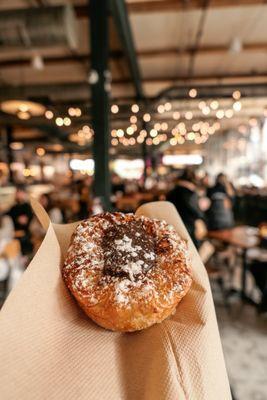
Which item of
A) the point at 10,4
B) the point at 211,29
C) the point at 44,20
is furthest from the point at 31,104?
the point at 211,29

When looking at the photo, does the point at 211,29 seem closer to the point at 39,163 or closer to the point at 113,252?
the point at 113,252

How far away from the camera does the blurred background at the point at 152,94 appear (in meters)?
4.14

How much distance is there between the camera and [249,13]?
5.80 metres

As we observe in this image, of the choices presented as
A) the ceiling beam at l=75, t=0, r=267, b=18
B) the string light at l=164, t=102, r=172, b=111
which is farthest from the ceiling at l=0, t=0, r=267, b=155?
the string light at l=164, t=102, r=172, b=111

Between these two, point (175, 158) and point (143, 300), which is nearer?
point (143, 300)

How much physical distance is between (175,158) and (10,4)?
19624 mm

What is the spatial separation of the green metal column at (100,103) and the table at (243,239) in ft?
5.91

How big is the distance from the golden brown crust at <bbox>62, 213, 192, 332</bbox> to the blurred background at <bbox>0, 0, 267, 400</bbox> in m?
0.55

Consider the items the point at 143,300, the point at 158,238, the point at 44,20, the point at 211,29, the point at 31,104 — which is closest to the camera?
the point at 143,300

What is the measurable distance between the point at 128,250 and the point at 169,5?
227 inches

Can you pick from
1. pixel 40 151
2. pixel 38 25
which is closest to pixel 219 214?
pixel 38 25

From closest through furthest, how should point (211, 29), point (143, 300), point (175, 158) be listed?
point (143, 300)
point (211, 29)
point (175, 158)

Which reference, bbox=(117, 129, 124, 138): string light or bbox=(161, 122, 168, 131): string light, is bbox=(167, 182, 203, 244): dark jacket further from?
bbox=(161, 122, 168, 131): string light

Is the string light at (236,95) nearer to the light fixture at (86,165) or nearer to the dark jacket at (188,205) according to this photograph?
the light fixture at (86,165)
